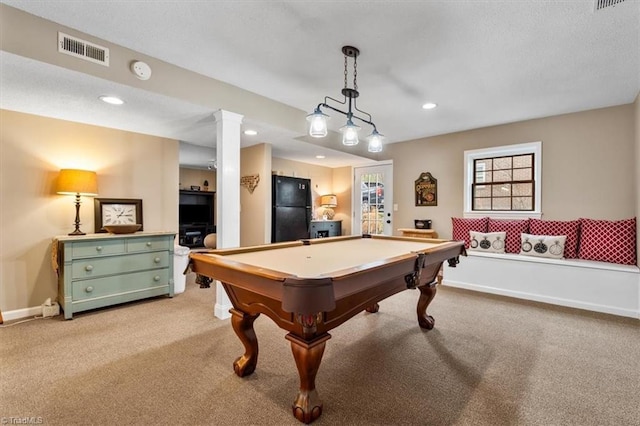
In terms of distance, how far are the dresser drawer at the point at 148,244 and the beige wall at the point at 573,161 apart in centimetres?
423

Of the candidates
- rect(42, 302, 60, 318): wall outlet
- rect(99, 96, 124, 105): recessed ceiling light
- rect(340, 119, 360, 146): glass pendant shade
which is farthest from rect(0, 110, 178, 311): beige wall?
rect(340, 119, 360, 146): glass pendant shade

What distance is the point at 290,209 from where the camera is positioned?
5.16m

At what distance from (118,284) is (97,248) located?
1.51 feet

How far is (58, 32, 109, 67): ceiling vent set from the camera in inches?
83.4

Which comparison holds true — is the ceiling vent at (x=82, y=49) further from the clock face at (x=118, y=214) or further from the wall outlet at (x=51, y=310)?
the wall outlet at (x=51, y=310)

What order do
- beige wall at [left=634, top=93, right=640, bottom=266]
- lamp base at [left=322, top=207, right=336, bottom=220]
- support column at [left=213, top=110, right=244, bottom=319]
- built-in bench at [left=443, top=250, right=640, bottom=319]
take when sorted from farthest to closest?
lamp base at [left=322, top=207, right=336, bottom=220] < beige wall at [left=634, top=93, right=640, bottom=266] < built-in bench at [left=443, top=250, right=640, bottom=319] < support column at [left=213, top=110, right=244, bottom=319]

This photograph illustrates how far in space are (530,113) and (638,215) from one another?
1682 millimetres

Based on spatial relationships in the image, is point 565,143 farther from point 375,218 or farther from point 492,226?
point 375,218

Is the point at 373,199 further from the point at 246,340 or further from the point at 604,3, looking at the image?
the point at 246,340

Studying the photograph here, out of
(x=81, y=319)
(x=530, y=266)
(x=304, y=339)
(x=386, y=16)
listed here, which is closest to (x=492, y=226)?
(x=530, y=266)

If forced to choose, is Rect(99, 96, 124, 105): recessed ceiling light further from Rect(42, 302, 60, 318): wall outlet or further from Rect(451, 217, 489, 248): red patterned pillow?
Rect(451, 217, 489, 248): red patterned pillow

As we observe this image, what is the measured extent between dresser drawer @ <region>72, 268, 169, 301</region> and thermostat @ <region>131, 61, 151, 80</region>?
2143 mm

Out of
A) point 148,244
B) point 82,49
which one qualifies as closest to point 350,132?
point 82,49

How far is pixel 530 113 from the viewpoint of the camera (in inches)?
155
